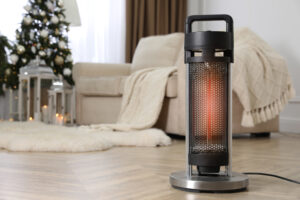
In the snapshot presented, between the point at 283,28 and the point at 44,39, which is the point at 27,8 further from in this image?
the point at 283,28

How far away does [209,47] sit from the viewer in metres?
1.41

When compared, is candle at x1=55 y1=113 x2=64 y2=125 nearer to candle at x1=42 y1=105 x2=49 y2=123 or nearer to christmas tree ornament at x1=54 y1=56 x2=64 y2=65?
candle at x1=42 y1=105 x2=49 y2=123

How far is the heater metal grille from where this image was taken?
1430mm

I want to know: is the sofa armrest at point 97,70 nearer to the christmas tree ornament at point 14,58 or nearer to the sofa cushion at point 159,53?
the sofa cushion at point 159,53

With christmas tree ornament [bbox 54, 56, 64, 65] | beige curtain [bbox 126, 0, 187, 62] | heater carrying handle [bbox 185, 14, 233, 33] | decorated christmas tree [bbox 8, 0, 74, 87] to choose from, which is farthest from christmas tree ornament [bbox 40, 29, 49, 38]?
heater carrying handle [bbox 185, 14, 233, 33]

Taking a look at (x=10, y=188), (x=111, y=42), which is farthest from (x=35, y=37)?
(x=10, y=188)

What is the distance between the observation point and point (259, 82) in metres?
3.14

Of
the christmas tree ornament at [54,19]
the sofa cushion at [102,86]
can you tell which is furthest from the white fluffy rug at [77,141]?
the christmas tree ornament at [54,19]

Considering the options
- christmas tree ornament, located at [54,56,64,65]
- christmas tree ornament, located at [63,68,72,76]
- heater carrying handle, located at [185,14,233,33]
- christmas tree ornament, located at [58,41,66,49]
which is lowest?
christmas tree ornament, located at [63,68,72,76]

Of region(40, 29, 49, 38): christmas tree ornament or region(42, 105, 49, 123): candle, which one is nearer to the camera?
region(42, 105, 49, 123): candle

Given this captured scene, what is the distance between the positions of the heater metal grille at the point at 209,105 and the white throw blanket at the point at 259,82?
163cm

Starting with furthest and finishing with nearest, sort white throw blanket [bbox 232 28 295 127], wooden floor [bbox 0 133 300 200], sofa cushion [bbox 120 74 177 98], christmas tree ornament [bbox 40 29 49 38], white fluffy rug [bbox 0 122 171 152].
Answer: christmas tree ornament [bbox 40 29 49 38], sofa cushion [bbox 120 74 177 98], white throw blanket [bbox 232 28 295 127], white fluffy rug [bbox 0 122 171 152], wooden floor [bbox 0 133 300 200]

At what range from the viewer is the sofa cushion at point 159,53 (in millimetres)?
4402

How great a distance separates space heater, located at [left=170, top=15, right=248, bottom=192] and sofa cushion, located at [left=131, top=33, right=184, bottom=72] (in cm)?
293
